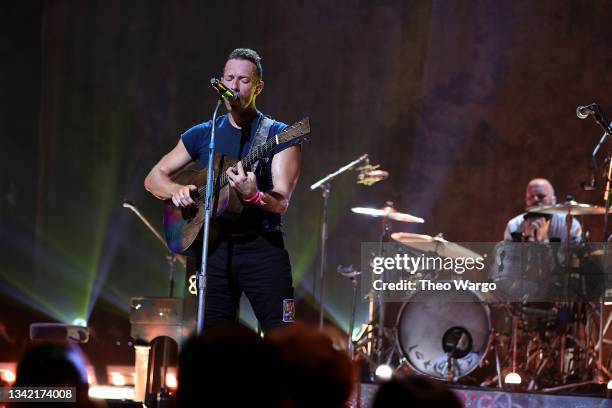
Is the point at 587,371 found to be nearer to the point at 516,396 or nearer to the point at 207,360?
the point at 516,396

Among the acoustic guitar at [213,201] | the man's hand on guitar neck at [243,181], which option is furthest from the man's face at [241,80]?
the man's hand on guitar neck at [243,181]

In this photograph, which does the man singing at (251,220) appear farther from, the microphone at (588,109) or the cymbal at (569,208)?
the cymbal at (569,208)

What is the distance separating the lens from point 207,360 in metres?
1.91

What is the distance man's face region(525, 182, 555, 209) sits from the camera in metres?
8.20

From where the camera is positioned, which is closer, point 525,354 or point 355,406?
point 355,406

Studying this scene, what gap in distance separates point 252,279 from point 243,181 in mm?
527

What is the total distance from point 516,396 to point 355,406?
100cm

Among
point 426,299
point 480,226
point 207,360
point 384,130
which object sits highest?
point 384,130

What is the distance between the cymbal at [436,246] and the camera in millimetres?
7578

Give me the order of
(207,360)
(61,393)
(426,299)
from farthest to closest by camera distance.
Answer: (426,299) < (61,393) < (207,360)

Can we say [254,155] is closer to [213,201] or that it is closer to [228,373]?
[213,201]

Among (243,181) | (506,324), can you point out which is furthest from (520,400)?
(506,324)

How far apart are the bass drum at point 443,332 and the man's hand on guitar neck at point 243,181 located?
4.09m

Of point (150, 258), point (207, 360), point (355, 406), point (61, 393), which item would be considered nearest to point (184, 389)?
point (207, 360)
